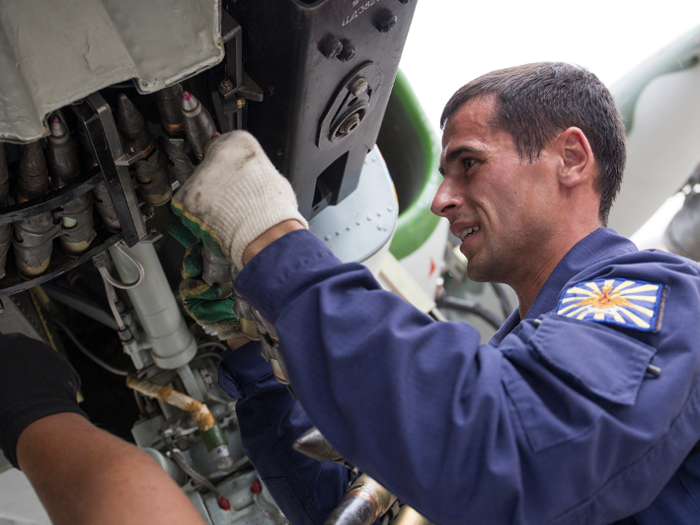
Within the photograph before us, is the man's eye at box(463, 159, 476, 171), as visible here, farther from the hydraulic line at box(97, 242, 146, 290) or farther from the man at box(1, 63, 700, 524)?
the hydraulic line at box(97, 242, 146, 290)

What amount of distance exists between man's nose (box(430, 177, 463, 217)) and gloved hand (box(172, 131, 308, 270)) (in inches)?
14.9

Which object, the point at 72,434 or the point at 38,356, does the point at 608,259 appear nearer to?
the point at 72,434

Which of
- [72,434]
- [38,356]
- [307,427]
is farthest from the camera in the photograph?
[307,427]

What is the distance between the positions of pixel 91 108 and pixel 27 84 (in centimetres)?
8

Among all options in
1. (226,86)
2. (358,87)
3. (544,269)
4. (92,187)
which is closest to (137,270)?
(92,187)

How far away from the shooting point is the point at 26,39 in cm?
63

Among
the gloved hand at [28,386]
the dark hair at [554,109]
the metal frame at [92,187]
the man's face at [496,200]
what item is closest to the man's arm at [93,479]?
the gloved hand at [28,386]

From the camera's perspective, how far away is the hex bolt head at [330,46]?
0.77m

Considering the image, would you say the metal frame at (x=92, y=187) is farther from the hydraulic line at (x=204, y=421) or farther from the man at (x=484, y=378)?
the hydraulic line at (x=204, y=421)

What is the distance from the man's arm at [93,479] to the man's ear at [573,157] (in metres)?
0.84

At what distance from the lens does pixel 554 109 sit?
106 cm

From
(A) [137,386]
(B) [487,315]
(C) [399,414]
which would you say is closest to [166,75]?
(C) [399,414]

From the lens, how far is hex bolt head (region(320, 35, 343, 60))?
2.54 feet

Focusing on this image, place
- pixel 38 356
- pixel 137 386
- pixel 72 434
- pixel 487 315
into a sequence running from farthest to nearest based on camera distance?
pixel 487 315 < pixel 137 386 < pixel 38 356 < pixel 72 434
